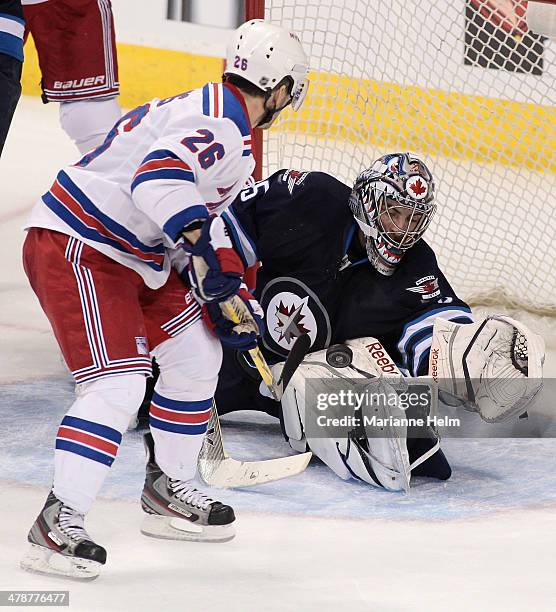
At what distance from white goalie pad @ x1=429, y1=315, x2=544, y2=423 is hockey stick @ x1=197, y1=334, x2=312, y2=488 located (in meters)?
0.32

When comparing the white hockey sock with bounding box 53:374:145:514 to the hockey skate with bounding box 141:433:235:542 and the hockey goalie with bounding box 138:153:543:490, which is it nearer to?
the hockey skate with bounding box 141:433:235:542

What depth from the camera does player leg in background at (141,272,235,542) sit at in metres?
2.17

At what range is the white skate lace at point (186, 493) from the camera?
7.51 feet

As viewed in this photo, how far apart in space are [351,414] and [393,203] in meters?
0.45

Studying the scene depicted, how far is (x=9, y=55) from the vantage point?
9.73 feet

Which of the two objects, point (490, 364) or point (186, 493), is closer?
point (186, 493)

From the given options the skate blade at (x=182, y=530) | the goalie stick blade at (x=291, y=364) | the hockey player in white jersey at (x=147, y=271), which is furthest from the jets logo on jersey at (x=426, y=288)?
the skate blade at (x=182, y=530)

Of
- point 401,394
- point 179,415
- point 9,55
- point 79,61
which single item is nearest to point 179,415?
point 179,415

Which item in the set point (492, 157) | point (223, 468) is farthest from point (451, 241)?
point (223, 468)

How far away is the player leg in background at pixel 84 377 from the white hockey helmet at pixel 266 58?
0.39m

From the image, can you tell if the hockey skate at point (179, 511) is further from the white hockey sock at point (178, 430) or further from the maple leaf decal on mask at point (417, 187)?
the maple leaf decal on mask at point (417, 187)

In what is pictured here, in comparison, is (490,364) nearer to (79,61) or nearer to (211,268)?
(211,268)

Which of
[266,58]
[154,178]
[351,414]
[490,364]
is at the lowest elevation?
[351,414]

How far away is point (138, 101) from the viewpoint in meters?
5.95
